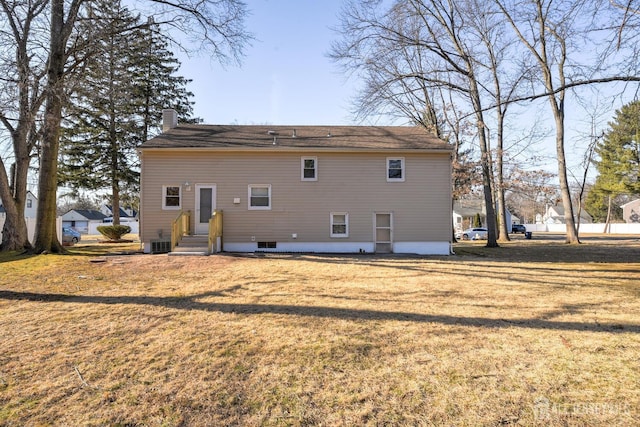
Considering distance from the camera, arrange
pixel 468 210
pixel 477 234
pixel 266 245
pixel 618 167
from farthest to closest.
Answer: pixel 468 210
pixel 618 167
pixel 477 234
pixel 266 245

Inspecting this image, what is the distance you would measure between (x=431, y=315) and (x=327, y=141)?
421 inches

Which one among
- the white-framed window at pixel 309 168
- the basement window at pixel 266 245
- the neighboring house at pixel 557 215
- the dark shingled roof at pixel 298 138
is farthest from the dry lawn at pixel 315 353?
the neighboring house at pixel 557 215

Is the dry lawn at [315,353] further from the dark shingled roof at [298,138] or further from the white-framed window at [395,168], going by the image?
the dark shingled roof at [298,138]

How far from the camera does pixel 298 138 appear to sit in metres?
15.1

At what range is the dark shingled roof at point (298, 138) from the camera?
1404cm

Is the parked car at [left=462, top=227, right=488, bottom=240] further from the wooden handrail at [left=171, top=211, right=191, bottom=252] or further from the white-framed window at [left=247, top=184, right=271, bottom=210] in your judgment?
the wooden handrail at [left=171, top=211, right=191, bottom=252]

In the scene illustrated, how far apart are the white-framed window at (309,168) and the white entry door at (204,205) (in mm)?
3665

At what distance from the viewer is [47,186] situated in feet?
38.2

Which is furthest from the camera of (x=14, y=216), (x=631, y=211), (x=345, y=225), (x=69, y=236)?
(x=631, y=211)

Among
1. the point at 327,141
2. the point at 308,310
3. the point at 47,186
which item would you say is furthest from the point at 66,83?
the point at 308,310

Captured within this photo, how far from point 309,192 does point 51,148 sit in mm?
9172

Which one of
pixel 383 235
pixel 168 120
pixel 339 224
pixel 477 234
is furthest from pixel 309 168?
pixel 477 234

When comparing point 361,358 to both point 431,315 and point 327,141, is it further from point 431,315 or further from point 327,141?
point 327,141

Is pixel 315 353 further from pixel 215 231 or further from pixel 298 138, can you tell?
pixel 298 138
